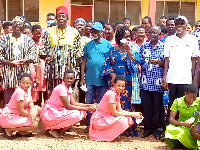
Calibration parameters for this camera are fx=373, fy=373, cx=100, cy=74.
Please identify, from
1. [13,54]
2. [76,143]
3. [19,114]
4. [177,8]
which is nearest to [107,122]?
[76,143]

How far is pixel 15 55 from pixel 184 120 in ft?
9.54

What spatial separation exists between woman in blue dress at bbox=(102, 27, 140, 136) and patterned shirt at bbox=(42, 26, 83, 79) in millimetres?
604

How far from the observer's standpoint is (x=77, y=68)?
6.67m

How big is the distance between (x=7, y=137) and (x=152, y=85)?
2.46m

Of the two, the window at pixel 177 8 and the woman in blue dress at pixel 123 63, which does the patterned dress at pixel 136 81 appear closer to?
the woman in blue dress at pixel 123 63

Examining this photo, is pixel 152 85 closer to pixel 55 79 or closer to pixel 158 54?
pixel 158 54

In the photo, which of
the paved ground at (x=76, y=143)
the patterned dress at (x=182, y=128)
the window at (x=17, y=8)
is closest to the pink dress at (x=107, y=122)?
the paved ground at (x=76, y=143)

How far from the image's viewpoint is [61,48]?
6.32 metres

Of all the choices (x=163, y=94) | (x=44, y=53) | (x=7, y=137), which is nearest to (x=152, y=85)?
(x=163, y=94)

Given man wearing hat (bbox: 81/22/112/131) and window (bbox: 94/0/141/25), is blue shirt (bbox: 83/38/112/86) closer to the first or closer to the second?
man wearing hat (bbox: 81/22/112/131)

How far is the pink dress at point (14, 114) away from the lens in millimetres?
5852

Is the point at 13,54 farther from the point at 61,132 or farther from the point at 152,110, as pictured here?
the point at 152,110

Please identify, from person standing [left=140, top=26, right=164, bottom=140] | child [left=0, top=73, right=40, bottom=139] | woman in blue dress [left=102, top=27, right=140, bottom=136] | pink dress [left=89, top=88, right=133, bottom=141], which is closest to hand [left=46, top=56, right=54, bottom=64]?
child [left=0, top=73, right=40, bottom=139]

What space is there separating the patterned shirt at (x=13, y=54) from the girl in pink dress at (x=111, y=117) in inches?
56.9
